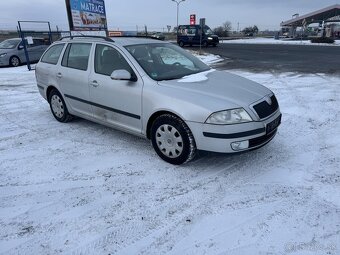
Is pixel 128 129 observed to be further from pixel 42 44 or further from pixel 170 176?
pixel 42 44

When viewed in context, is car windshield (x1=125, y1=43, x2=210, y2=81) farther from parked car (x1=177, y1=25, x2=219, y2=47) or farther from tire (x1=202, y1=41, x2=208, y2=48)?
tire (x1=202, y1=41, x2=208, y2=48)

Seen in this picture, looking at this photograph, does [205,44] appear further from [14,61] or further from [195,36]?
[14,61]

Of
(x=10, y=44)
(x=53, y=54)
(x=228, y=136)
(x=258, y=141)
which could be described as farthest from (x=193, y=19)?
(x=228, y=136)

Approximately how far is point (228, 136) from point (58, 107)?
375 centimetres

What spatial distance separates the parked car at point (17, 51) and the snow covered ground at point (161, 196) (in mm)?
12312

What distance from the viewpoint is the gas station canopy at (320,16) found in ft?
169

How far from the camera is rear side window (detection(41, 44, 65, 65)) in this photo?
5881 mm

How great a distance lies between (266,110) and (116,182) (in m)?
2.12

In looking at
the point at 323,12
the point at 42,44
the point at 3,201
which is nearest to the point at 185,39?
the point at 42,44

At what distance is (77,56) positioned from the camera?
17.7ft

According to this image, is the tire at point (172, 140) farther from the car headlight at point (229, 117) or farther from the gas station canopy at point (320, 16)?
the gas station canopy at point (320, 16)

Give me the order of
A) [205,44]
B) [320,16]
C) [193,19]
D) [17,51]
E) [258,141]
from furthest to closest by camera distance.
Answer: [320,16] → [193,19] → [205,44] → [17,51] → [258,141]

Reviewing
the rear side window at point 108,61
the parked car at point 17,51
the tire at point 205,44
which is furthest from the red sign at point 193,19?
the rear side window at point 108,61

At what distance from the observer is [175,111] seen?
12.8 ft
